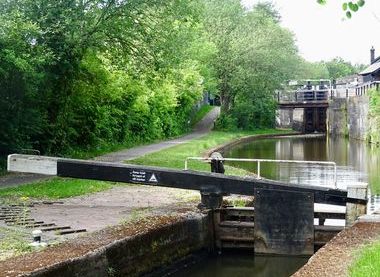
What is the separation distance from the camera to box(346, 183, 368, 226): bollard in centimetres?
1373

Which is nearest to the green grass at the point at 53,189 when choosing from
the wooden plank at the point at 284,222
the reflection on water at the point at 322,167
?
the wooden plank at the point at 284,222

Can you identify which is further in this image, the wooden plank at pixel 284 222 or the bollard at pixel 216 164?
the bollard at pixel 216 164

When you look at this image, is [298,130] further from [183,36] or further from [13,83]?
[13,83]

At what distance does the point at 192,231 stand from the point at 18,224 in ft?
12.4

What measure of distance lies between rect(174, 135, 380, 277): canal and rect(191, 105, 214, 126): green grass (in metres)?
16.7

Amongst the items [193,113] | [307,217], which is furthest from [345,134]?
[307,217]

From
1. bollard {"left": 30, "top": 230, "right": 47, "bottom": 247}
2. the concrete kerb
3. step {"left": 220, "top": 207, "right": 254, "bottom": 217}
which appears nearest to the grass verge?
bollard {"left": 30, "top": 230, "right": 47, "bottom": 247}

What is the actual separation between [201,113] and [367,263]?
61766mm

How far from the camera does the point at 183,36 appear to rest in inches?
1019

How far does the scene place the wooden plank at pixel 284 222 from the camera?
14.0 metres

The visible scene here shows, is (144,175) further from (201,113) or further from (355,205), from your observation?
(201,113)

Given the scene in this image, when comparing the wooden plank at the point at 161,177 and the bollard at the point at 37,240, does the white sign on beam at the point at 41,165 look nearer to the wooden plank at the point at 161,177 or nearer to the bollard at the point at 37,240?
the wooden plank at the point at 161,177

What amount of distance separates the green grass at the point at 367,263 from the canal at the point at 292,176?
362 centimetres

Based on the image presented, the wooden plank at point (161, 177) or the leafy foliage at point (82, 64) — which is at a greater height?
the leafy foliage at point (82, 64)
